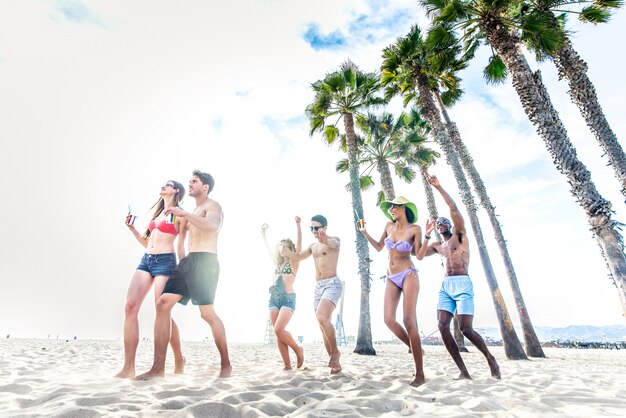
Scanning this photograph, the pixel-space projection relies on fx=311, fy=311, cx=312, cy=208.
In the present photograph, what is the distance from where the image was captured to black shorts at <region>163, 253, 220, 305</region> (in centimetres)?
335

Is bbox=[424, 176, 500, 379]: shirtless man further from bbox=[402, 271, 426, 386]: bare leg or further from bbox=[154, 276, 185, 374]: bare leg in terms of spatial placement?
bbox=[154, 276, 185, 374]: bare leg

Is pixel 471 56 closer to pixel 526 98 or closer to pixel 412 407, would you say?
pixel 526 98

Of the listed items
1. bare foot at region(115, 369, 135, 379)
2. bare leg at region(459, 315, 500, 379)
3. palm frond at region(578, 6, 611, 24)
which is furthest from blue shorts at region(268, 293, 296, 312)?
palm frond at region(578, 6, 611, 24)

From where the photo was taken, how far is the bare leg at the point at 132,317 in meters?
3.21

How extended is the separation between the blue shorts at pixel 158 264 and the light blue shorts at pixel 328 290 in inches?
75.1

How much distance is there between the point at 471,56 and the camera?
1036 cm

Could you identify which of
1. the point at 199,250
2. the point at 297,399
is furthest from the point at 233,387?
the point at 199,250

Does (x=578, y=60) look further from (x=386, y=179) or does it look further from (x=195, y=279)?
(x=195, y=279)

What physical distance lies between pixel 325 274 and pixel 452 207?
1886 millimetres

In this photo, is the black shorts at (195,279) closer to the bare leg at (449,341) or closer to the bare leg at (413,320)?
the bare leg at (413,320)

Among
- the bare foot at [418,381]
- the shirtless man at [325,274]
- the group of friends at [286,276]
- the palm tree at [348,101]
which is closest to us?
the bare foot at [418,381]

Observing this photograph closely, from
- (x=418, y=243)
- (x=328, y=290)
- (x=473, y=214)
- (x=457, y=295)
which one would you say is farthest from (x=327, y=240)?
(x=473, y=214)

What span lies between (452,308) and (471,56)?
9709mm

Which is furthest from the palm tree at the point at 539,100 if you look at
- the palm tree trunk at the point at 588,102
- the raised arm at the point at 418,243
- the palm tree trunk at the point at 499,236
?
the raised arm at the point at 418,243
